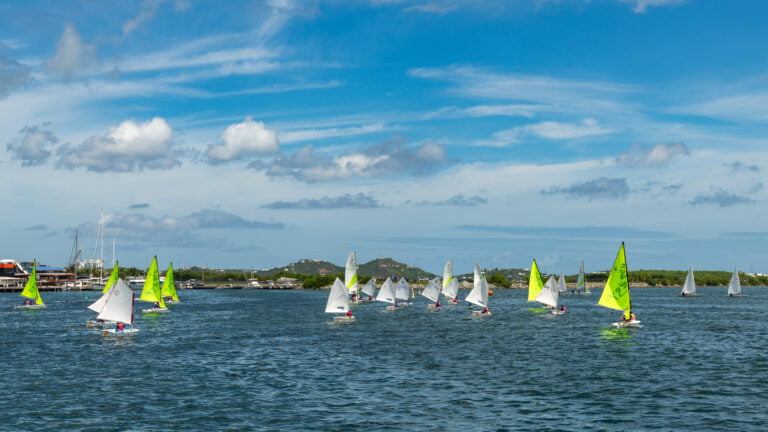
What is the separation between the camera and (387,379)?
50.8m

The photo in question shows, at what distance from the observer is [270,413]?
1561 inches

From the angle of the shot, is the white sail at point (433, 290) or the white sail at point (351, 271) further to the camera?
the white sail at point (351, 271)

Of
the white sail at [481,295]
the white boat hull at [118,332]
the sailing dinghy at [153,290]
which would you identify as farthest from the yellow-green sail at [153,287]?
the white sail at [481,295]

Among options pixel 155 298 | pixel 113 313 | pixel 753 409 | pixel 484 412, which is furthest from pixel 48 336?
pixel 753 409

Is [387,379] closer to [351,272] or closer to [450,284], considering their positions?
[351,272]

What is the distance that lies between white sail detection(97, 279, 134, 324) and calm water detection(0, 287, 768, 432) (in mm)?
2887

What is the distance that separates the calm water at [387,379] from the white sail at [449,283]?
234 feet

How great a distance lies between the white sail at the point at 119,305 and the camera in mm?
80062

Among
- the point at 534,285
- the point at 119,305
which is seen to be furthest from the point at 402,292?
the point at 119,305

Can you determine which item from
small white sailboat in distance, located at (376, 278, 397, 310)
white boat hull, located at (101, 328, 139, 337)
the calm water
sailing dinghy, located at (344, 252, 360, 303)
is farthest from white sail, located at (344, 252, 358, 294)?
white boat hull, located at (101, 328, 139, 337)

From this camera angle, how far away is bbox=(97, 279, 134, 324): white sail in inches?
3152

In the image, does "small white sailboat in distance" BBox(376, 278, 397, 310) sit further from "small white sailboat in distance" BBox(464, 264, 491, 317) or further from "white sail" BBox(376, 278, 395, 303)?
"small white sailboat in distance" BBox(464, 264, 491, 317)

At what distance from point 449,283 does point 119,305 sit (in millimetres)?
96585

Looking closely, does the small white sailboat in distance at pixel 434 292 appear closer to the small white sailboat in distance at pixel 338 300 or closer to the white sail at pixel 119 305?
the small white sailboat in distance at pixel 338 300
